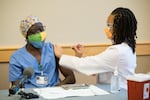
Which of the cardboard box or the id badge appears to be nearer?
the cardboard box

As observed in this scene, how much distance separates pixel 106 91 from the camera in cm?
185

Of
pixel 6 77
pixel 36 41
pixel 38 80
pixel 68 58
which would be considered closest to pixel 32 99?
pixel 68 58

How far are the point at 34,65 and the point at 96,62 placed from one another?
2.12ft

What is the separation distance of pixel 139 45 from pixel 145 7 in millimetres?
479

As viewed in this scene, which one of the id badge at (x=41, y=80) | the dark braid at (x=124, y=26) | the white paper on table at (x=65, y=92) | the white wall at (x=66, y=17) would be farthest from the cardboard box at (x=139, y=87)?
the white wall at (x=66, y=17)

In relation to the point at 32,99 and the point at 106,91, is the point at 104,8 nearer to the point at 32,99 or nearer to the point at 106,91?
the point at 106,91

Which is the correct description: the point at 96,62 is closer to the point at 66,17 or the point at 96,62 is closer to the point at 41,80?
the point at 41,80

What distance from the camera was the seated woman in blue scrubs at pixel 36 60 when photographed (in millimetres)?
2248

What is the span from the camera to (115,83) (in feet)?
6.13

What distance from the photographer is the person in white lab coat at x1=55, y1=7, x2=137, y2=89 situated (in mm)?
1826

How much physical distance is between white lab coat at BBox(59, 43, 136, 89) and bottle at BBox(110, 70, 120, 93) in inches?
1.2

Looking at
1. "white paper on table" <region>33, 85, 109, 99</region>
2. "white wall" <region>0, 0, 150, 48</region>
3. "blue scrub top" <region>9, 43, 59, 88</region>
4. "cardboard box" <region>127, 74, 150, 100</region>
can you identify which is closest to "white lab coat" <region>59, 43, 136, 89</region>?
"white paper on table" <region>33, 85, 109, 99</region>

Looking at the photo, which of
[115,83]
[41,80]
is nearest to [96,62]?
[115,83]

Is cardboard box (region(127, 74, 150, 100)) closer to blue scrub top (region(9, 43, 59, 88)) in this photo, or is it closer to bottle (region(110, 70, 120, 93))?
bottle (region(110, 70, 120, 93))
